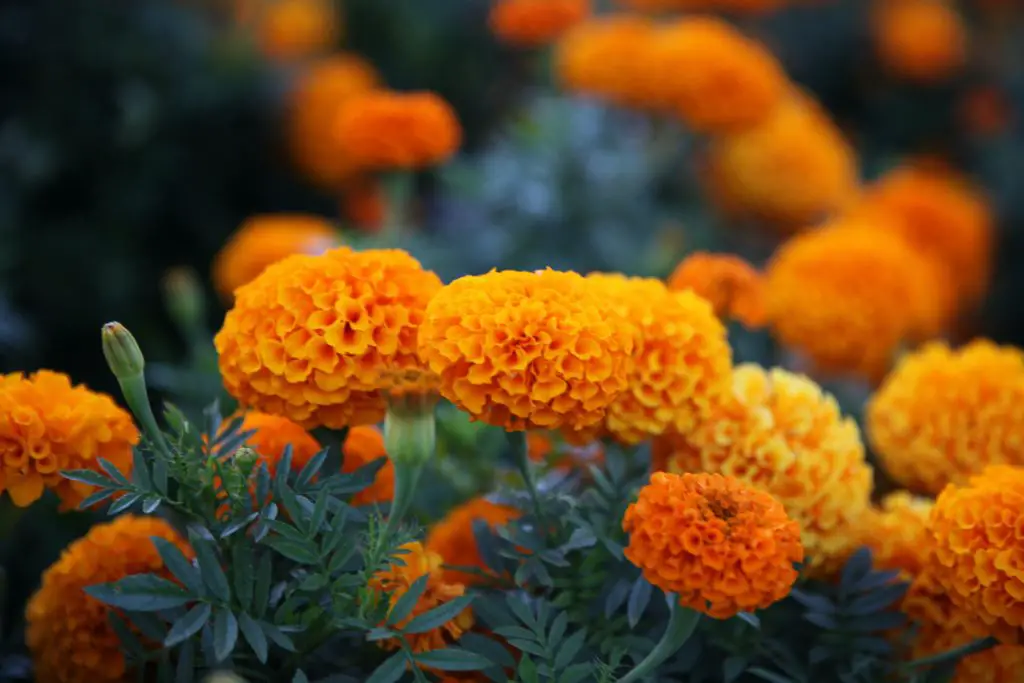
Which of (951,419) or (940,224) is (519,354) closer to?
(951,419)

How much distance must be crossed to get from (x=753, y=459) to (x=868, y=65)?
322 centimetres

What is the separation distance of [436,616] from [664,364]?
0.41m

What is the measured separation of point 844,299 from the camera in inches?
77.0

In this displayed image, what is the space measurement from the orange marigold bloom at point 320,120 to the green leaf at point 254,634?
2.00 m

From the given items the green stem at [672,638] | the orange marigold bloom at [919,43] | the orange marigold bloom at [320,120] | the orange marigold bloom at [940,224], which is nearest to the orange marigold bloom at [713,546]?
the green stem at [672,638]

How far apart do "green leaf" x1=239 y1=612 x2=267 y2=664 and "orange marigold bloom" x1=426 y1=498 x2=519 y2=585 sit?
311 mm

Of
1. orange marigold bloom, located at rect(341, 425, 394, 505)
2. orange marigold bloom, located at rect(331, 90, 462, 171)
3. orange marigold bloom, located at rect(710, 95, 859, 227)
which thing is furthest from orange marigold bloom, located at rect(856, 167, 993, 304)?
orange marigold bloom, located at rect(341, 425, 394, 505)

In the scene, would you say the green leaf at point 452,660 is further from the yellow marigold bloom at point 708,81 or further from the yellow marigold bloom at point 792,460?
the yellow marigold bloom at point 708,81

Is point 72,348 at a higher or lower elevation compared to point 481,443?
lower

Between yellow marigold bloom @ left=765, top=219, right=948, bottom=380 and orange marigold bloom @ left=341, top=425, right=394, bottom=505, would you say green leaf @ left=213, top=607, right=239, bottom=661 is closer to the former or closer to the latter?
orange marigold bloom @ left=341, top=425, right=394, bottom=505

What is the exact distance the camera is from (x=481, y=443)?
5.52 ft

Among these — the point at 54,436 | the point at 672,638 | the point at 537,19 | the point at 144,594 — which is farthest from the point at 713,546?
the point at 537,19

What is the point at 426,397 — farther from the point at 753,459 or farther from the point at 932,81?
the point at 932,81

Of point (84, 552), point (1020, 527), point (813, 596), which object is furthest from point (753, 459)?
point (84, 552)
